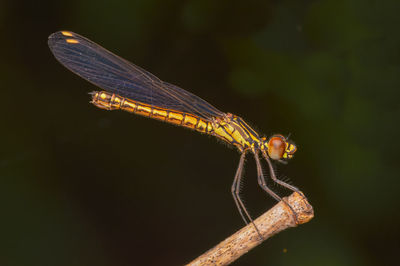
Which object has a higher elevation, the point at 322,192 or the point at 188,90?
the point at 188,90

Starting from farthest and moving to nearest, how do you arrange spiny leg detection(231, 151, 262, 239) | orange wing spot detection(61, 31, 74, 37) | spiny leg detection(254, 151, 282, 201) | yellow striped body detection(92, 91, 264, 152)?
yellow striped body detection(92, 91, 264, 152) < orange wing spot detection(61, 31, 74, 37) < spiny leg detection(231, 151, 262, 239) < spiny leg detection(254, 151, 282, 201)

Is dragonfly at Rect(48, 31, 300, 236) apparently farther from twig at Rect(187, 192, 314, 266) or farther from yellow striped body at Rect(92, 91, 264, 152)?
twig at Rect(187, 192, 314, 266)

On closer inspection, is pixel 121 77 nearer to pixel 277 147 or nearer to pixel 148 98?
pixel 148 98

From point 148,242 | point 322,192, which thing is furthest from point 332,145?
point 148,242

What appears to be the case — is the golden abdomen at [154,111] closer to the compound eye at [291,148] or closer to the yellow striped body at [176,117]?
the yellow striped body at [176,117]

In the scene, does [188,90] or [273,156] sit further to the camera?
[188,90]

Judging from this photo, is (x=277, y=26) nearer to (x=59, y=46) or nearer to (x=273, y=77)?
(x=273, y=77)

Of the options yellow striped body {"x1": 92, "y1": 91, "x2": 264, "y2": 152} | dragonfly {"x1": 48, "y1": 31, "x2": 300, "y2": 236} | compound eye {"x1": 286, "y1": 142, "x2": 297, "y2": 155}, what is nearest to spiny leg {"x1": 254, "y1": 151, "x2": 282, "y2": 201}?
dragonfly {"x1": 48, "y1": 31, "x2": 300, "y2": 236}
